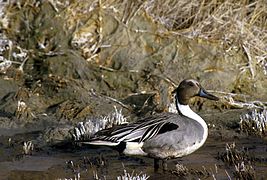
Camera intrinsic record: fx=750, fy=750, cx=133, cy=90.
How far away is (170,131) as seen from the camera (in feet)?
23.1

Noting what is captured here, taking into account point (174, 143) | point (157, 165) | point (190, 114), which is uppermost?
point (190, 114)

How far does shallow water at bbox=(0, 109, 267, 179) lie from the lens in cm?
705

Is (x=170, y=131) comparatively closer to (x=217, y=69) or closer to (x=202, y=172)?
(x=202, y=172)

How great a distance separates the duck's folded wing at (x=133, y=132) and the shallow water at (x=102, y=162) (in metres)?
0.31

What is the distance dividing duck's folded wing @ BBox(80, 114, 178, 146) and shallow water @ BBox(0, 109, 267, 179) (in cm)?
31

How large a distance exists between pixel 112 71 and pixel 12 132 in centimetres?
191

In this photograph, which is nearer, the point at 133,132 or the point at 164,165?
the point at 133,132

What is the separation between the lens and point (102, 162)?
7.39 metres

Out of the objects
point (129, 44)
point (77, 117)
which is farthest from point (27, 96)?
point (129, 44)

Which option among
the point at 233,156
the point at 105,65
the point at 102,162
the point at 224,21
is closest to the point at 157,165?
the point at 102,162

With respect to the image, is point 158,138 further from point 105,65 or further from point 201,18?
point 201,18

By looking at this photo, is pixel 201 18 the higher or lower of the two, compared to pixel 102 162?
higher

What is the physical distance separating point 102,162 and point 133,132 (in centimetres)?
52

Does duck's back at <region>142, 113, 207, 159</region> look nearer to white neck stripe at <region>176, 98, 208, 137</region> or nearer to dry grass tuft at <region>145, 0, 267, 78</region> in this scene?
white neck stripe at <region>176, 98, 208, 137</region>
